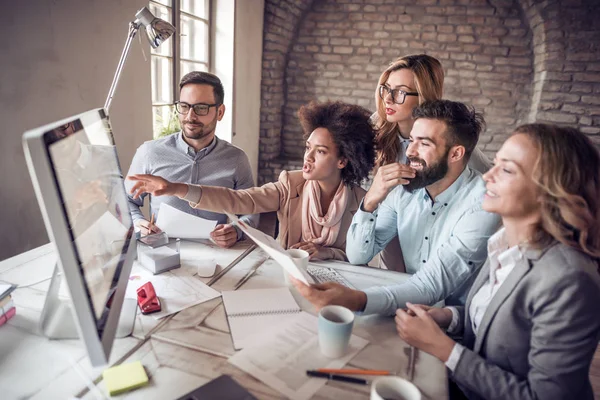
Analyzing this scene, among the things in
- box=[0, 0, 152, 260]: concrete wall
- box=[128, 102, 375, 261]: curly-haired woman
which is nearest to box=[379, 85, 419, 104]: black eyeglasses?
box=[128, 102, 375, 261]: curly-haired woman

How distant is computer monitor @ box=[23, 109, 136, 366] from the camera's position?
2.07 ft

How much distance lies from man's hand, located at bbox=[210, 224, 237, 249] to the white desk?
430 millimetres

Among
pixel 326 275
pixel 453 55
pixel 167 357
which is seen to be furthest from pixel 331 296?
pixel 453 55

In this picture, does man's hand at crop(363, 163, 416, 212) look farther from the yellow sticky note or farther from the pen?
the yellow sticky note

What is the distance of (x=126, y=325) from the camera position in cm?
103

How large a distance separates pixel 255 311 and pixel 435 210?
834 mm

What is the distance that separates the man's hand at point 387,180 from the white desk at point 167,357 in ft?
1.90

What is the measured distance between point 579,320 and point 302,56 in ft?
14.6

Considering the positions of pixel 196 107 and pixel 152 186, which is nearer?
pixel 152 186

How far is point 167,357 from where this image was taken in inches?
36.4

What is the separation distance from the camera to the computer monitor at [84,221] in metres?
0.63

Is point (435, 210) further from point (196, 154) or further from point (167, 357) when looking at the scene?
point (196, 154)

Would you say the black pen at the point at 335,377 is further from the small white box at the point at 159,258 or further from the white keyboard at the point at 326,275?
the small white box at the point at 159,258

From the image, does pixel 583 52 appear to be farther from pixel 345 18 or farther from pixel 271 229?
pixel 271 229
